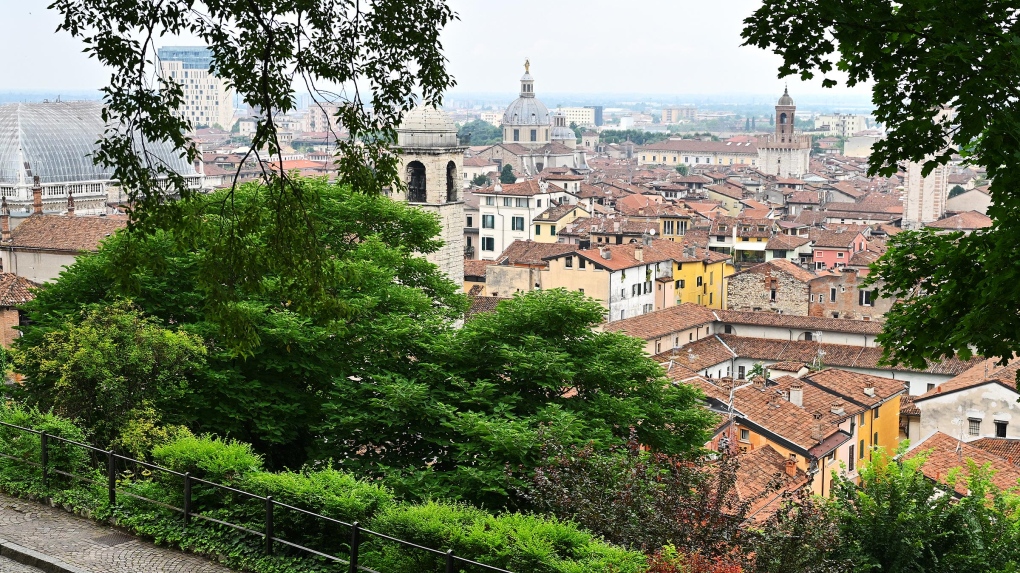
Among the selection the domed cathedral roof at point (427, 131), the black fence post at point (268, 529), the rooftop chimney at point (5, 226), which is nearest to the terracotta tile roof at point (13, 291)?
the rooftop chimney at point (5, 226)

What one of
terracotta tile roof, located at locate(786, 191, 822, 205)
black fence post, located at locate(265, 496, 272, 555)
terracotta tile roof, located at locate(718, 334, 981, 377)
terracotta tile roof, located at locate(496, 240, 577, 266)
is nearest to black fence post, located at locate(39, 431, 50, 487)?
black fence post, located at locate(265, 496, 272, 555)

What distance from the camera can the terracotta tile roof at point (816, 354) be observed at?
43.2 m

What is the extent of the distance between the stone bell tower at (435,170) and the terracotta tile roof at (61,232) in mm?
8464

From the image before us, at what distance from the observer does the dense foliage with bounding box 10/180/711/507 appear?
14789mm

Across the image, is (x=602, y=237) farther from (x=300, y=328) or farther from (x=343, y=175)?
(x=343, y=175)

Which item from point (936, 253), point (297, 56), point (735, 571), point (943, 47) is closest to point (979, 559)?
point (936, 253)

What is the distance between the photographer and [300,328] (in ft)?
56.9

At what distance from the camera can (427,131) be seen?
38156 mm

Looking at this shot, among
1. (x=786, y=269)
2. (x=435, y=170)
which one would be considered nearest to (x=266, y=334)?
(x=435, y=170)

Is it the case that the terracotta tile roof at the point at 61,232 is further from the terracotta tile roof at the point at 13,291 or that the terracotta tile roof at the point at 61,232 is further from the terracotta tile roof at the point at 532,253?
the terracotta tile roof at the point at 532,253

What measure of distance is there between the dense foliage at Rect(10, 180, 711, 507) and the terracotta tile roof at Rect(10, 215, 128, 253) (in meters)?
17.5

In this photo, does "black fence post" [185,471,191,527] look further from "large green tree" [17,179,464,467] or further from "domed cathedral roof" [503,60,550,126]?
"domed cathedral roof" [503,60,550,126]

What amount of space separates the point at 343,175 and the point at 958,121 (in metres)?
5.09

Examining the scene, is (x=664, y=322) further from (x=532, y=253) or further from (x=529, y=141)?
(x=529, y=141)
